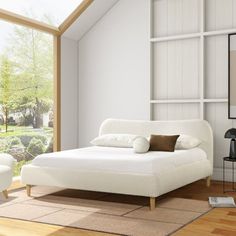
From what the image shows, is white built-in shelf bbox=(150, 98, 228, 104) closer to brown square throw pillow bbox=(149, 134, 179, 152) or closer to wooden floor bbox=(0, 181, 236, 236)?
brown square throw pillow bbox=(149, 134, 179, 152)

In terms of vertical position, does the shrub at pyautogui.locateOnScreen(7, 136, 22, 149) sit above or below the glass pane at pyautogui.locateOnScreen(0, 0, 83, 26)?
below

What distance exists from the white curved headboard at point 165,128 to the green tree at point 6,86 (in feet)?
4.41

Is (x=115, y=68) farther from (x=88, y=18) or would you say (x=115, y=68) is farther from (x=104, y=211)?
(x=104, y=211)

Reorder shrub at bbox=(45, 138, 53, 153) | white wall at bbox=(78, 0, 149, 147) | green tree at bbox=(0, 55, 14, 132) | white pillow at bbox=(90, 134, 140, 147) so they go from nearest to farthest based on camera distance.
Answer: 1. white pillow at bbox=(90, 134, 140, 147)
2. green tree at bbox=(0, 55, 14, 132)
3. white wall at bbox=(78, 0, 149, 147)
4. shrub at bbox=(45, 138, 53, 153)

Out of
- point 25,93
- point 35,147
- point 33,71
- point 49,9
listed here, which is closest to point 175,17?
point 49,9

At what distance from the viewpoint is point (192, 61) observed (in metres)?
5.93

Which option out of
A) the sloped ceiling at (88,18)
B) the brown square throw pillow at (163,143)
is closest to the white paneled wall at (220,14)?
the sloped ceiling at (88,18)

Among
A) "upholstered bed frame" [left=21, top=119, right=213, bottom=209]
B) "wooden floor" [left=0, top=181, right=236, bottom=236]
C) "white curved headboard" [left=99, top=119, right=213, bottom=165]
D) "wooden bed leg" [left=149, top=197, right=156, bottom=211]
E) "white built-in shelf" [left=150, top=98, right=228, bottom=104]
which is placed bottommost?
"wooden floor" [left=0, top=181, right=236, bottom=236]

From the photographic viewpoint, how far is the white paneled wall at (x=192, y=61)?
570cm

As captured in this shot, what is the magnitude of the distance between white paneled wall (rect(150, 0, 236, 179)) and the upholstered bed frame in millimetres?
281

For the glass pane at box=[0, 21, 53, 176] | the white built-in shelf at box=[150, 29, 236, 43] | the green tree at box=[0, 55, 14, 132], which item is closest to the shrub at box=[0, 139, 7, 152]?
the glass pane at box=[0, 21, 53, 176]

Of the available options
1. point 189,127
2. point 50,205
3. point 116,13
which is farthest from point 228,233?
point 116,13

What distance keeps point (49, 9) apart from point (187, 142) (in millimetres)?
2761

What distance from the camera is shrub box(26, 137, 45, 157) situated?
6438 mm
